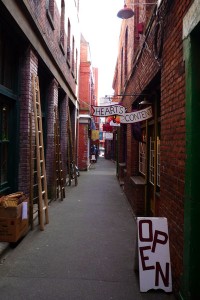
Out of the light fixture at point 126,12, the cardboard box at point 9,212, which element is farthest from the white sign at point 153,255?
the light fixture at point 126,12

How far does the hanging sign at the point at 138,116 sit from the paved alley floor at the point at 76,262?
2.41 metres

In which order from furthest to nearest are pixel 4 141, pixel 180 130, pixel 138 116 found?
1. pixel 138 116
2. pixel 4 141
3. pixel 180 130

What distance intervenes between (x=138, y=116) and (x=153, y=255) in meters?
3.66

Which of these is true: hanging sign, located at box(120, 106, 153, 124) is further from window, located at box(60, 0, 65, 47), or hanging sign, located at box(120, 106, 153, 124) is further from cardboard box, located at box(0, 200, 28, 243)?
window, located at box(60, 0, 65, 47)

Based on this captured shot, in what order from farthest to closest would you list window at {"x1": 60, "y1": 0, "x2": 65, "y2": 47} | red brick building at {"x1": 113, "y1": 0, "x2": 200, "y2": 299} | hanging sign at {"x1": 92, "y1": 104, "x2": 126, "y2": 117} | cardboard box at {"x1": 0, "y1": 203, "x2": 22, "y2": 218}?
window at {"x1": 60, "y1": 0, "x2": 65, "y2": 47}
hanging sign at {"x1": 92, "y1": 104, "x2": 126, "y2": 117}
cardboard box at {"x1": 0, "y1": 203, "x2": 22, "y2": 218}
red brick building at {"x1": 113, "y1": 0, "x2": 200, "y2": 299}

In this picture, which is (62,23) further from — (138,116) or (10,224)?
(10,224)

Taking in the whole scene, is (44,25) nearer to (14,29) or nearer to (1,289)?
(14,29)

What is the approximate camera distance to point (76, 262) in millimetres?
4902

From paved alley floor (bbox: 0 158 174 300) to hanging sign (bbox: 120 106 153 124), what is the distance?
7.91ft

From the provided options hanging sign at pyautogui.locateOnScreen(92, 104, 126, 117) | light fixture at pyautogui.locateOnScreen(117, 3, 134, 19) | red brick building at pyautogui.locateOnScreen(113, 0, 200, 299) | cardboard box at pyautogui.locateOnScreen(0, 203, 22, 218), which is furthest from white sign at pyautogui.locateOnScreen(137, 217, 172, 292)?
light fixture at pyautogui.locateOnScreen(117, 3, 134, 19)

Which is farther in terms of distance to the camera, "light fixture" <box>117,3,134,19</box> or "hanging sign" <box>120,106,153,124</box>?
"light fixture" <box>117,3,134,19</box>

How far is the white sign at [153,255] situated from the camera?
3969 mm

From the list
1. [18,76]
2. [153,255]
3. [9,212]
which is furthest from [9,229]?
[18,76]

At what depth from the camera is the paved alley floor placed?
392 cm
